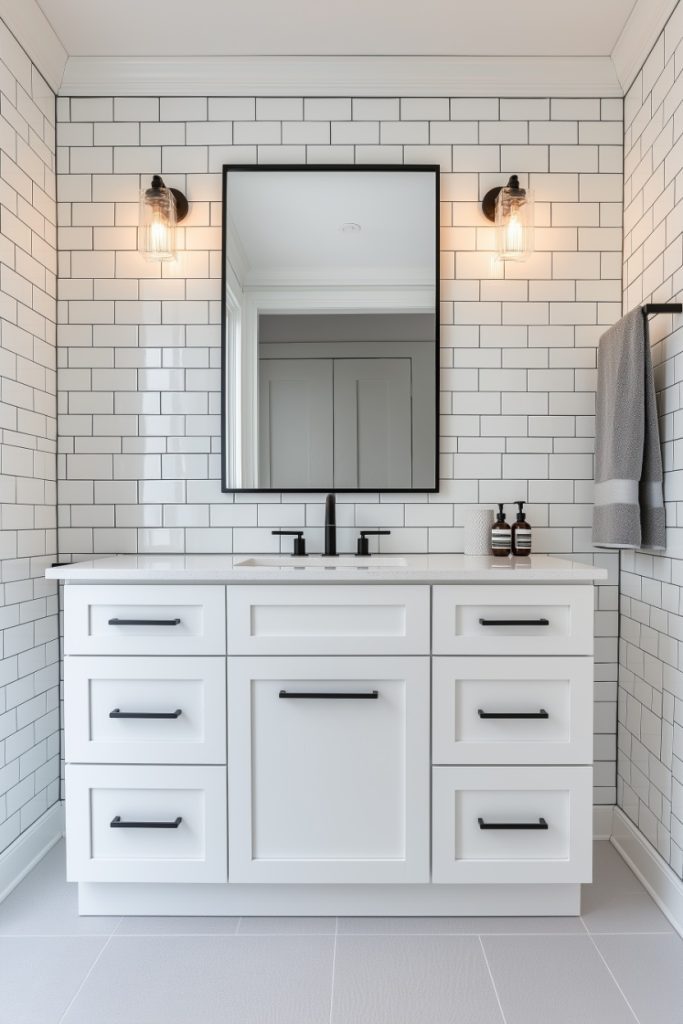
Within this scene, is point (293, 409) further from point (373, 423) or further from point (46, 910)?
point (46, 910)

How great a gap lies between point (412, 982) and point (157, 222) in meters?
2.30

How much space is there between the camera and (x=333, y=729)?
5.88ft

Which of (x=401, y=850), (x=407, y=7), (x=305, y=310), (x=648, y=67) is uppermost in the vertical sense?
(x=407, y=7)

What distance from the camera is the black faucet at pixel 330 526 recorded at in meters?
2.22

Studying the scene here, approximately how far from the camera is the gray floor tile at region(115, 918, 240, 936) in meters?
1.78

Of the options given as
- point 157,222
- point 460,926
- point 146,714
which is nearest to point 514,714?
point 460,926

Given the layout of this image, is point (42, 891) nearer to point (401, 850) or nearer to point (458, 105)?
point (401, 850)

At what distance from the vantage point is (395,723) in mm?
1790

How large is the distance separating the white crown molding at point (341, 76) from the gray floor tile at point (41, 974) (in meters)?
2.63

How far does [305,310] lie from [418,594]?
1111 mm

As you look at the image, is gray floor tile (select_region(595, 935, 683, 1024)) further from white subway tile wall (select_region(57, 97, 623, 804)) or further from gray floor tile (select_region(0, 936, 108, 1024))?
gray floor tile (select_region(0, 936, 108, 1024))

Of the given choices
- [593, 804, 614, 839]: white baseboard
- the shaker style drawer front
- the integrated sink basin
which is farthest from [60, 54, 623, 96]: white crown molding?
[593, 804, 614, 839]: white baseboard

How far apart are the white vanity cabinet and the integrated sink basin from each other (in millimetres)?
248

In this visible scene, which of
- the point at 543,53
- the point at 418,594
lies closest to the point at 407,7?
the point at 543,53
